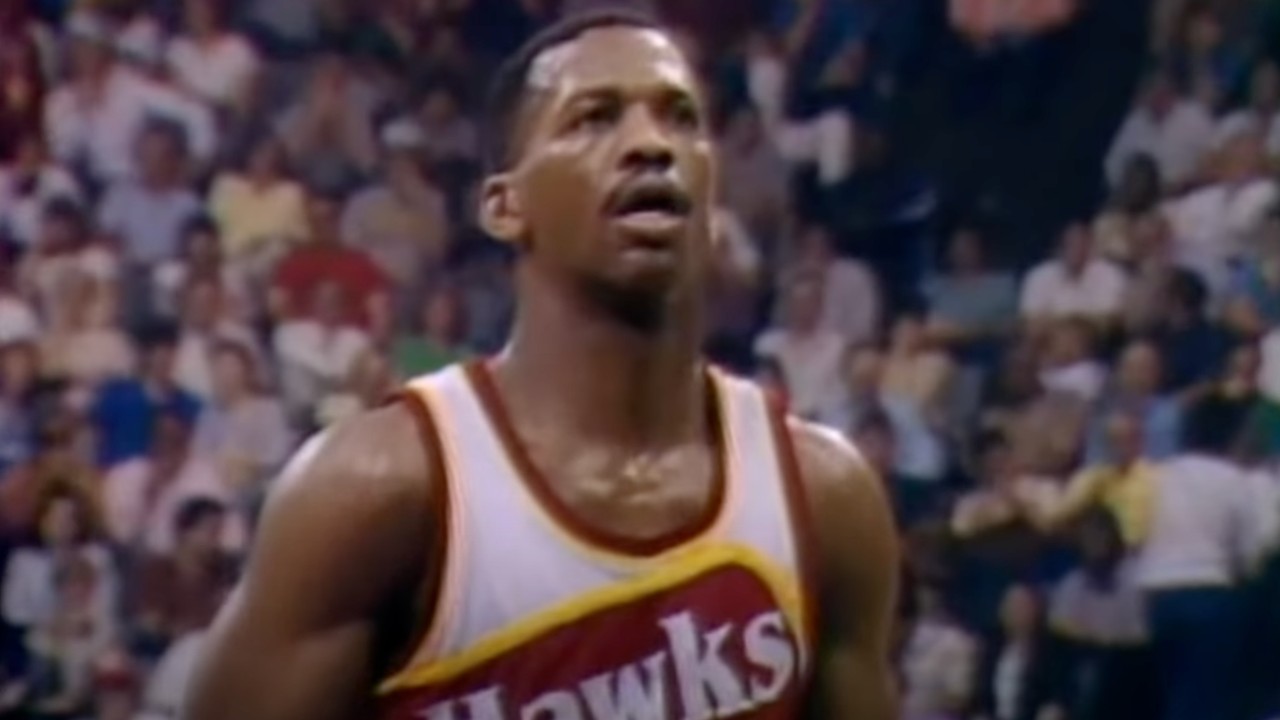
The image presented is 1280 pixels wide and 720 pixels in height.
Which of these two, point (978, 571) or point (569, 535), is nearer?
point (569, 535)

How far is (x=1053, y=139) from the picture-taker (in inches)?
291

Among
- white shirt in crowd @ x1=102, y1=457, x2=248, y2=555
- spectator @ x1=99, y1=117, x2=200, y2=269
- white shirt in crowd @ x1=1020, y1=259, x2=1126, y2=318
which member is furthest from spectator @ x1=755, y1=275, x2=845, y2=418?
spectator @ x1=99, y1=117, x2=200, y2=269

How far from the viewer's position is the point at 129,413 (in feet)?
20.9

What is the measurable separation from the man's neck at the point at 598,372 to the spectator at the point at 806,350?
13.6ft

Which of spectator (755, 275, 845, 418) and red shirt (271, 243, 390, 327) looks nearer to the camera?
spectator (755, 275, 845, 418)

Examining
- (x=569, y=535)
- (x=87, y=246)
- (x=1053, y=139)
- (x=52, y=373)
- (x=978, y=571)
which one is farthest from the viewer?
(x=1053, y=139)

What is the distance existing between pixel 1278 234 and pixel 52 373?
2848mm

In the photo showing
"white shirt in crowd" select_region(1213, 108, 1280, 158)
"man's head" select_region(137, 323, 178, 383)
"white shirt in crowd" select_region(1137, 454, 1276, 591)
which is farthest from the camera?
"white shirt in crowd" select_region(1213, 108, 1280, 158)

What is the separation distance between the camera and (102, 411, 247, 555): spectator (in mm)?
6098

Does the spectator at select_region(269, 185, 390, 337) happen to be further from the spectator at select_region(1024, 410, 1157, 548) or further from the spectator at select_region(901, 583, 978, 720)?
the spectator at select_region(1024, 410, 1157, 548)

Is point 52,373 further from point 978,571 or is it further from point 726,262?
point 978,571

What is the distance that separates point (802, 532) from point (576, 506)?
19 centimetres

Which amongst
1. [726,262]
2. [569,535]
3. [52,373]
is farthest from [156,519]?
[569,535]

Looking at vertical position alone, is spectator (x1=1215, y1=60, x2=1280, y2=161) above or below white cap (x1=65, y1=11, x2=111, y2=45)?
below
